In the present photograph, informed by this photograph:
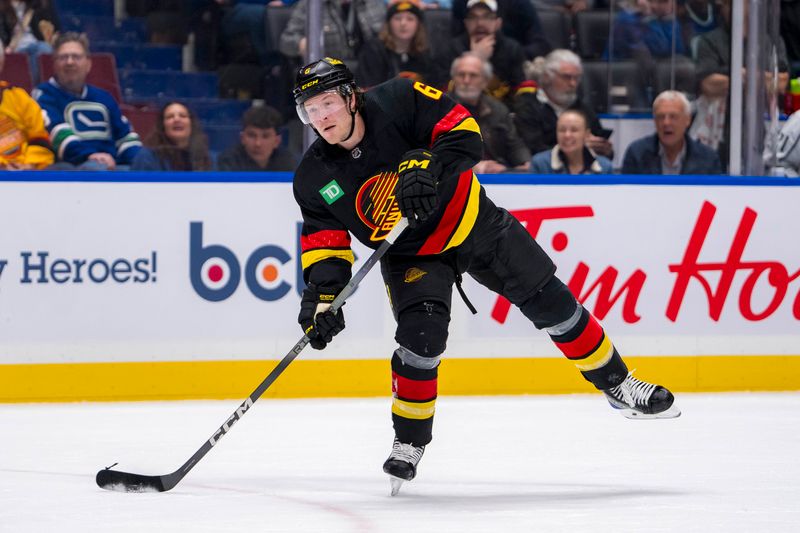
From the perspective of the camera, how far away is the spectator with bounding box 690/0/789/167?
554 centimetres

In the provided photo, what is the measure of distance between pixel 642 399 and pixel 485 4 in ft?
8.83

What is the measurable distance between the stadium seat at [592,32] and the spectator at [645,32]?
0.11ft

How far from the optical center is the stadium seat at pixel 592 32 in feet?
18.9

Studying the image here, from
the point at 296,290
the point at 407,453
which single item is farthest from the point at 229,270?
the point at 407,453

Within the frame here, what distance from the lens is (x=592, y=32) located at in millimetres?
5785

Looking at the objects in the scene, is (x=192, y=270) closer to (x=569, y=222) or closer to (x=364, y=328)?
(x=364, y=328)

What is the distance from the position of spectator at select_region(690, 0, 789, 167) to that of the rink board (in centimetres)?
30

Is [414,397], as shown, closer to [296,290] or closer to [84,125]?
[296,290]

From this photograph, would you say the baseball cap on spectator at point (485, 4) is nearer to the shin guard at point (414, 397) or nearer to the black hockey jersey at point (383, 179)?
the black hockey jersey at point (383, 179)

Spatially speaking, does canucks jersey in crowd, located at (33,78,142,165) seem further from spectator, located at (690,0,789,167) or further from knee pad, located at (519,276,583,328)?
spectator, located at (690,0,789,167)

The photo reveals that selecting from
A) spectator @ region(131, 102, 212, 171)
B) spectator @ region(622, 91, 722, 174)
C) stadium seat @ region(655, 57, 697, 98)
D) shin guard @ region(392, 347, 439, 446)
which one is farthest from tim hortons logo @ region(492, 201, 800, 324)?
shin guard @ region(392, 347, 439, 446)

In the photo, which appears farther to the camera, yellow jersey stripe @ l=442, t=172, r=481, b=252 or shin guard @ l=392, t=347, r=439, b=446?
yellow jersey stripe @ l=442, t=172, r=481, b=252

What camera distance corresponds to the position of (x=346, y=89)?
324cm

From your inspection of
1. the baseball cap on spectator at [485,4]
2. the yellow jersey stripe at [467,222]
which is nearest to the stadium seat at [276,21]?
the baseball cap on spectator at [485,4]
